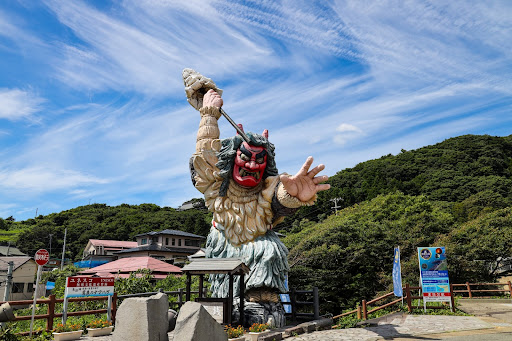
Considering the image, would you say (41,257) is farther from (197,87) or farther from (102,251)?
(102,251)

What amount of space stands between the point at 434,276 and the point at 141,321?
31.2 feet

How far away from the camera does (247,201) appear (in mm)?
9578

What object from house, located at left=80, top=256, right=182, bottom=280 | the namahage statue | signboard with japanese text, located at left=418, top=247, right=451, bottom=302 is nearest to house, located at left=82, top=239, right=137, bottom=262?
house, located at left=80, top=256, right=182, bottom=280

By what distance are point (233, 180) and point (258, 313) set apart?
10.7 feet

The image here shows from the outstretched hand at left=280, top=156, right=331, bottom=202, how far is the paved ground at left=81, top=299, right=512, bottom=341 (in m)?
3.08

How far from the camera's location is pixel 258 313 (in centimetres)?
847

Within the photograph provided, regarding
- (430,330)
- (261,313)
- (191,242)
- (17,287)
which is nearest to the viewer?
(261,313)

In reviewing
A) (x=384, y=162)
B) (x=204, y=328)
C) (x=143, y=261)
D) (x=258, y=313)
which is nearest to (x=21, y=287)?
(x=143, y=261)

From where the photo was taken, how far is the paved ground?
7.86 metres

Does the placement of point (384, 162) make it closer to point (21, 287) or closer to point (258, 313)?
point (21, 287)

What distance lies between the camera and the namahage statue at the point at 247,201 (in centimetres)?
889

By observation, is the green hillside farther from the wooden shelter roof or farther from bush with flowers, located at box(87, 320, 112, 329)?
bush with flowers, located at box(87, 320, 112, 329)

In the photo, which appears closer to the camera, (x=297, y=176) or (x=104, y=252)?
(x=297, y=176)

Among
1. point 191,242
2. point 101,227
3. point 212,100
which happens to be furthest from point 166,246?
point 212,100
